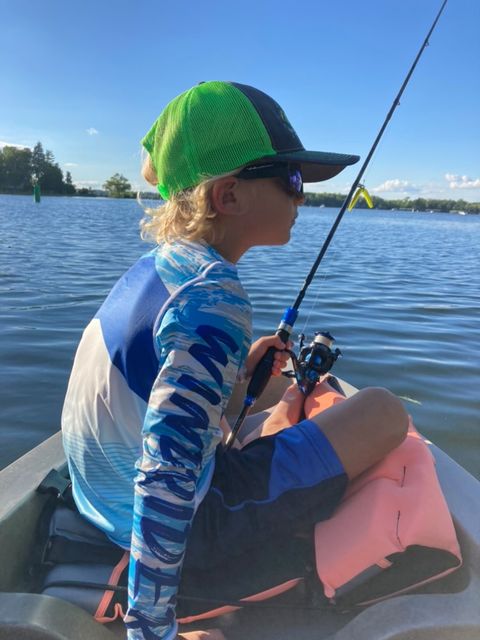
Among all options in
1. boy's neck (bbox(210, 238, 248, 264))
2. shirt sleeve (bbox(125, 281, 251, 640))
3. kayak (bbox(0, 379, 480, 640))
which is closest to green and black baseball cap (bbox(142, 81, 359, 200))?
boy's neck (bbox(210, 238, 248, 264))

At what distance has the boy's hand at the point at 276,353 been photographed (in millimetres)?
2496

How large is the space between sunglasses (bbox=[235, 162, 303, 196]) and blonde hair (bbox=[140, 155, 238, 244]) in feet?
0.19

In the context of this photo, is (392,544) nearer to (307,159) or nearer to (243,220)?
(243,220)

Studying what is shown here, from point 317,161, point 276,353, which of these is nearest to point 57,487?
point 276,353

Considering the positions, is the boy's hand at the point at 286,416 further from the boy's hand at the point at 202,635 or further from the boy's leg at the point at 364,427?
the boy's hand at the point at 202,635

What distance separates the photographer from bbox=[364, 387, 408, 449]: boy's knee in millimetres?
1914

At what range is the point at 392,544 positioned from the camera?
70.7 inches

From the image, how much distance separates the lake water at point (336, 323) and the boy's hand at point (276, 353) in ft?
7.09

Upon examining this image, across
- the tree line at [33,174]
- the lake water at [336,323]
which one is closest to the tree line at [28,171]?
the tree line at [33,174]

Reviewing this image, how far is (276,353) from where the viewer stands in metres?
2.49

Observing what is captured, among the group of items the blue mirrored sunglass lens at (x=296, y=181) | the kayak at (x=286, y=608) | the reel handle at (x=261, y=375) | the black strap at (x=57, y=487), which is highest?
the blue mirrored sunglass lens at (x=296, y=181)

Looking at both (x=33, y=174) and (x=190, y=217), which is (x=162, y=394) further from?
(x=33, y=174)

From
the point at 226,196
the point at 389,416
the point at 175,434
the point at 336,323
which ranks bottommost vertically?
the point at 336,323

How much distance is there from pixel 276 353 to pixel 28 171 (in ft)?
349
